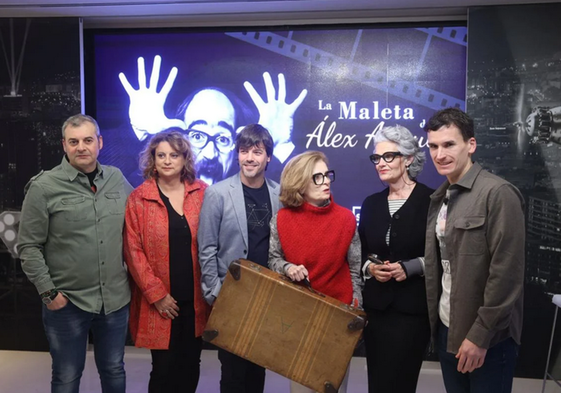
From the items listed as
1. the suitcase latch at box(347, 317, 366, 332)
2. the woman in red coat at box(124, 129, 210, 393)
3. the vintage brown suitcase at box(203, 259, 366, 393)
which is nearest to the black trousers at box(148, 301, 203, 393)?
the woman in red coat at box(124, 129, 210, 393)

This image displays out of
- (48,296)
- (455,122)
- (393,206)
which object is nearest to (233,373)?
(48,296)

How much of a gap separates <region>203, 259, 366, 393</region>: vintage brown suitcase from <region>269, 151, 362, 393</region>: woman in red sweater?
0.16 m

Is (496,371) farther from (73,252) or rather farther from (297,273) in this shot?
(73,252)

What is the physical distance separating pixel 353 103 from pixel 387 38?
0.63 metres

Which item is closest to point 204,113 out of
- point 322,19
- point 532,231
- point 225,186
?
point 322,19

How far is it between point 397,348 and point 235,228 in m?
0.99

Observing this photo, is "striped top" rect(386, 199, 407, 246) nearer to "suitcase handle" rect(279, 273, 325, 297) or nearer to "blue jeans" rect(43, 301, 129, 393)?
"suitcase handle" rect(279, 273, 325, 297)

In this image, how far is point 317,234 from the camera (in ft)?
8.47

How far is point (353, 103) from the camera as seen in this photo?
4656 mm

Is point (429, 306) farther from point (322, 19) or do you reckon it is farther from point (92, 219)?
point (322, 19)

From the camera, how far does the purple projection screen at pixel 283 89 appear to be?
181 inches

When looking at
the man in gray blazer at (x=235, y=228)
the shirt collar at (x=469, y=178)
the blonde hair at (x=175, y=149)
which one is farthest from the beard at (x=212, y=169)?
the shirt collar at (x=469, y=178)

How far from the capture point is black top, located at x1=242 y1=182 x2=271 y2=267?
276 cm

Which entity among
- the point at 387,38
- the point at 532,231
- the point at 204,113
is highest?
the point at 387,38
